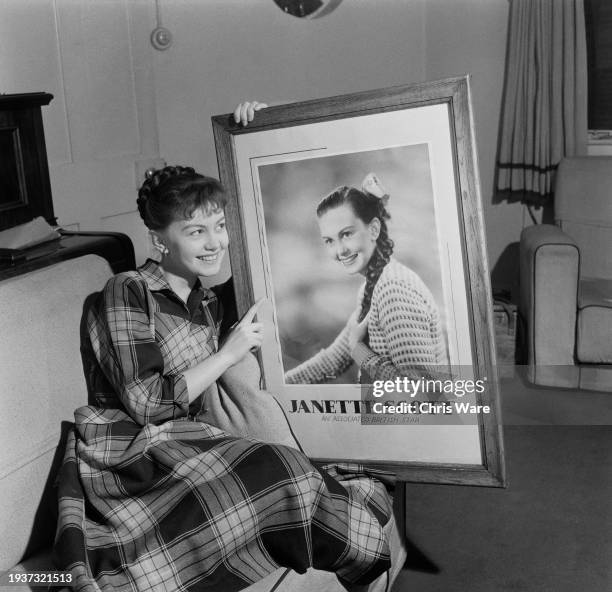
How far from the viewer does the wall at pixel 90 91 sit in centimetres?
280

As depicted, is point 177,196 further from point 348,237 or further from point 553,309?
point 553,309

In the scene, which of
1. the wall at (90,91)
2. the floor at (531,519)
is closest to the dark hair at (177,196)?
the floor at (531,519)

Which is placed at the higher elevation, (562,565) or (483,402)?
(483,402)

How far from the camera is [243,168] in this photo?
1.70m

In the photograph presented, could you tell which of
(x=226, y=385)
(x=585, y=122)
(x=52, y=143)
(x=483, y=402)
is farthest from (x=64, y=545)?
(x=585, y=122)

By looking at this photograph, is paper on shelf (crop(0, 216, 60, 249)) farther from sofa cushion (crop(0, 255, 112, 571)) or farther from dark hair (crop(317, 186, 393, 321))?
dark hair (crop(317, 186, 393, 321))

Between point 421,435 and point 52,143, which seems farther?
point 52,143

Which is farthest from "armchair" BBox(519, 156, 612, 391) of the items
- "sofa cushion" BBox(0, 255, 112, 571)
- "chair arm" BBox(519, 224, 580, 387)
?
"sofa cushion" BBox(0, 255, 112, 571)

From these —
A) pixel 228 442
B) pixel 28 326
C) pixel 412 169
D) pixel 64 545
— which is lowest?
pixel 64 545

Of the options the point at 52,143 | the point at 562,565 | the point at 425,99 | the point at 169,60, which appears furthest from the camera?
the point at 169,60

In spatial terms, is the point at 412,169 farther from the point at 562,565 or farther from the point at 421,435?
the point at 562,565

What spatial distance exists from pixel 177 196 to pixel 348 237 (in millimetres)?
386

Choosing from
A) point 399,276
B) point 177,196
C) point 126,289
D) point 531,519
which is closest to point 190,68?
point 177,196

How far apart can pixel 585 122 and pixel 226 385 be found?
9.74ft
